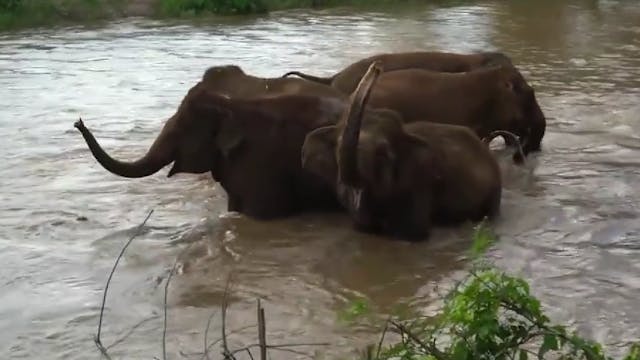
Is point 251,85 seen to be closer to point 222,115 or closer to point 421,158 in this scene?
point 222,115

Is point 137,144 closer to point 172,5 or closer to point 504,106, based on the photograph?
point 504,106

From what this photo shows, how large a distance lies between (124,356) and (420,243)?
6.87 ft

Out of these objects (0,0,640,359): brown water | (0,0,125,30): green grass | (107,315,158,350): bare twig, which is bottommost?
(0,0,125,30): green grass

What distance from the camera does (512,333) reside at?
3.54 m

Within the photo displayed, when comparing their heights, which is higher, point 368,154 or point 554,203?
point 368,154

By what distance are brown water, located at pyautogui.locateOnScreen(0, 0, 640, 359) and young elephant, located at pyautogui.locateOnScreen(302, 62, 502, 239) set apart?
0.15 m

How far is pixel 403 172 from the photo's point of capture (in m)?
6.17

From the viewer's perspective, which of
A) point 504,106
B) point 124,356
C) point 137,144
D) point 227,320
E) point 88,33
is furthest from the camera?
point 88,33

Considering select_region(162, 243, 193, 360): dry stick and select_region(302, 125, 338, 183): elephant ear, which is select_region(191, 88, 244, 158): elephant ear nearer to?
select_region(302, 125, 338, 183): elephant ear

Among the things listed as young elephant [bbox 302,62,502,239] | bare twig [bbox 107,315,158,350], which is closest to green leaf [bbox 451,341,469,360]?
bare twig [bbox 107,315,158,350]

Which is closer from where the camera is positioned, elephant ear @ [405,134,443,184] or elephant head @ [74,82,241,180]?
elephant ear @ [405,134,443,184]

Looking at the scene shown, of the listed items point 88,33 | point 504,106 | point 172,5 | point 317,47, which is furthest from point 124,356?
point 172,5

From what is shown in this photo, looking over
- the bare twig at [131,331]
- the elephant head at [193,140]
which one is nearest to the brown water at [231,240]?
the bare twig at [131,331]

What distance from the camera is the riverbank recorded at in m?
18.6
